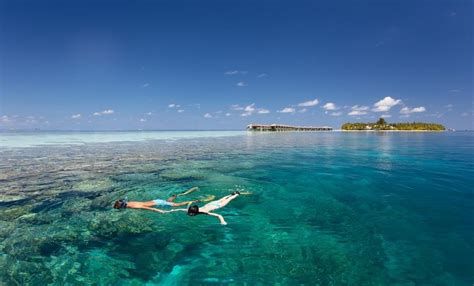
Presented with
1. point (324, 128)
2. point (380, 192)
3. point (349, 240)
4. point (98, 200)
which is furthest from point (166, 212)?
point (324, 128)

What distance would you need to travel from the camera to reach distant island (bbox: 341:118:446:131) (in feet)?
511

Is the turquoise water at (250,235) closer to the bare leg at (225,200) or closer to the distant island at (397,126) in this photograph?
the bare leg at (225,200)

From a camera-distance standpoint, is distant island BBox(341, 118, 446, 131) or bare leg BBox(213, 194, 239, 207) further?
distant island BBox(341, 118, 446, 131)

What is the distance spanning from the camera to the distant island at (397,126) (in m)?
156

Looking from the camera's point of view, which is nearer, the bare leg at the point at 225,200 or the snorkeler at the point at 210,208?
the snorkeler at the point at 210,208

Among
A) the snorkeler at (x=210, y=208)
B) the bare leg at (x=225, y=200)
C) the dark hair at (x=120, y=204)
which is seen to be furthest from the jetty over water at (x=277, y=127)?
the dark hair at (x=120, y=204)

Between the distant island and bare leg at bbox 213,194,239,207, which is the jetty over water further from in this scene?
bare leg at bbox 213,194,239,207

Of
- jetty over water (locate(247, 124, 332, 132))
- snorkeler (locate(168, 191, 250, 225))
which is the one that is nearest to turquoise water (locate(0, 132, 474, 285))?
snorkeler (locate(168, 191, 250, 225))

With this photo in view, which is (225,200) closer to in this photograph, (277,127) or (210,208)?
(210,208)

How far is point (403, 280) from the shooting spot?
21.9 ft

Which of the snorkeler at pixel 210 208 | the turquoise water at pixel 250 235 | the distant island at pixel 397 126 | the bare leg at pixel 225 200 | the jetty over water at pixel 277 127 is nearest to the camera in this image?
the turquoise water at pixel 250 235

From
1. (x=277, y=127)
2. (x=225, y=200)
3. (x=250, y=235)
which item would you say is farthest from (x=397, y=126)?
(x=250, y=235)

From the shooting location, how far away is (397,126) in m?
159

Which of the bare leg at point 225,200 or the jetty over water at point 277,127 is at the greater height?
the jetty over water at point 277,127
